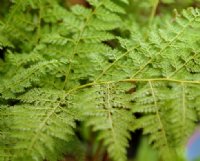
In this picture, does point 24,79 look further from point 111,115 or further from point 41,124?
point 111,115

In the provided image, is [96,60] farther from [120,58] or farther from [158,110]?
[158,110]

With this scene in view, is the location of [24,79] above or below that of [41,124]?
above

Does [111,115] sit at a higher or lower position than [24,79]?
lower

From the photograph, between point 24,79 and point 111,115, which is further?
point 24,79

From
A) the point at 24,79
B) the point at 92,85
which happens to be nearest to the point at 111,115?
the point at 92,85

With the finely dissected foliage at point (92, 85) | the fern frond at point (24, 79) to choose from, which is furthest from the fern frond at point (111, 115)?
the fern frond at point (24, 79)

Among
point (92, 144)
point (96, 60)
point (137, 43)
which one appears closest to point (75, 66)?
point (96, 60)

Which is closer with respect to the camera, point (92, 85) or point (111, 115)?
point (111, 115)

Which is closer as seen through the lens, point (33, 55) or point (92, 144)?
point (33, 55)

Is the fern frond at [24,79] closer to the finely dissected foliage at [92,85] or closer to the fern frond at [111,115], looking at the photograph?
the finely dissected foliage at [92,85]
